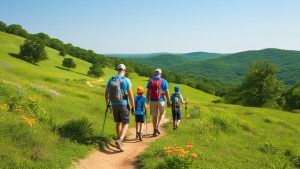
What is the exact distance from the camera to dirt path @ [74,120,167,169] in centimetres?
1002

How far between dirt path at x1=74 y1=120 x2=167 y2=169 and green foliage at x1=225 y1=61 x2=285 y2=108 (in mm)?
61067

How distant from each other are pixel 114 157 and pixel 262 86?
63.8 meters

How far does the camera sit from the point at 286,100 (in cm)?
8181

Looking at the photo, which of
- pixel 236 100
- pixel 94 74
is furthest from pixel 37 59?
pixel 236 100

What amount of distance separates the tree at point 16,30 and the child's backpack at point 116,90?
133 m

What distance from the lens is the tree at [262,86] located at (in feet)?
227

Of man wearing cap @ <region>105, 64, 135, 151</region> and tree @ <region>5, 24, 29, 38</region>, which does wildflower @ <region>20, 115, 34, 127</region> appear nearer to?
man wearing cap @ <region>105, 64, 135, 151</region>

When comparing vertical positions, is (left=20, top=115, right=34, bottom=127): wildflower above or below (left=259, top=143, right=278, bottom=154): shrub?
above

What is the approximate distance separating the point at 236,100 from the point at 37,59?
167 ft

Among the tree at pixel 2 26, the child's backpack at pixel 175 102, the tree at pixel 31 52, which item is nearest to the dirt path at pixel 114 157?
the child's backpack at pixel 175 102

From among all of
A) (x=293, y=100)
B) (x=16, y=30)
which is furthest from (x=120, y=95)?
(x=16, y=30)

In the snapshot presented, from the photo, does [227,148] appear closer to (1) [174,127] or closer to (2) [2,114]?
(1) [174,127]

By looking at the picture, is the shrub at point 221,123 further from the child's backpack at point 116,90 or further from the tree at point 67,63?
the tree at point 67,63

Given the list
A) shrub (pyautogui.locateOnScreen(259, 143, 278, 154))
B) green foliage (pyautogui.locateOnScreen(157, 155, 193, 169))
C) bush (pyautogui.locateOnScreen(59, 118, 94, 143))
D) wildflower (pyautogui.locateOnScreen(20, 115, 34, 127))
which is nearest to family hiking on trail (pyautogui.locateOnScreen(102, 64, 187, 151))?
bush (pyautogui.locateOnScreen(59, 118, 94, 143))
